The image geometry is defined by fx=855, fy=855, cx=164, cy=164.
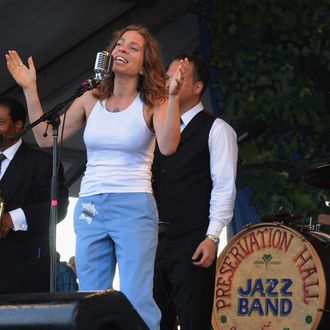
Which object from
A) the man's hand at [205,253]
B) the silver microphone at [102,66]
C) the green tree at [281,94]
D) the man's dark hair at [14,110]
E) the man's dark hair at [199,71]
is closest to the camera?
the silver microphone at [102,66]

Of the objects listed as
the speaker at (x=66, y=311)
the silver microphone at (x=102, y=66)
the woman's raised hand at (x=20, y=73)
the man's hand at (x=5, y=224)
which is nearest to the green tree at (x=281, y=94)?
the man's hand at (x=5, y=224)

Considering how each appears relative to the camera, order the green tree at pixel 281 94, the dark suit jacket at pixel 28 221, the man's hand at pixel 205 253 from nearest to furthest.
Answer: the man's hand at pixel 205 253 → the dark suit jacket at pixel 28 221 → the green tree at pixel 281 94

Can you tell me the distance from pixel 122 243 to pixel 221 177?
3.34 feet

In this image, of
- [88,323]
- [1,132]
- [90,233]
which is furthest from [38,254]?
[88,323]

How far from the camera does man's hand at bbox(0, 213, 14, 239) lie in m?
4.08

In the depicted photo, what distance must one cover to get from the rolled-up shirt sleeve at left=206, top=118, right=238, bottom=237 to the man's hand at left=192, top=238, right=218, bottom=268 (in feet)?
0.18

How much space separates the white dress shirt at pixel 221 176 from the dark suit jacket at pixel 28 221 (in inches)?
31.9

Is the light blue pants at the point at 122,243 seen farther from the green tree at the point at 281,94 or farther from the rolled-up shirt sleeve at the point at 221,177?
the green tree at the point at 281,94

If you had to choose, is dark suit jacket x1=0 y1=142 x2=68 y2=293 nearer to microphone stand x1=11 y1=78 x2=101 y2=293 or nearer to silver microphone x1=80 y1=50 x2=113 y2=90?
microphone stand x1=11 y1=78 x2=101 y2=293

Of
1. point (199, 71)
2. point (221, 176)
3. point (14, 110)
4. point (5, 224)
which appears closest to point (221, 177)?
point (221, 176)

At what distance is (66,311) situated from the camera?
1.66 metres

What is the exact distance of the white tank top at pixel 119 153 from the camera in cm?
320

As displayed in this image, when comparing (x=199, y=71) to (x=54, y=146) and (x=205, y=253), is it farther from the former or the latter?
(x=54, y=146)

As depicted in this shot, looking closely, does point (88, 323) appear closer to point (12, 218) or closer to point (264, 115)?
point (12, 218)
